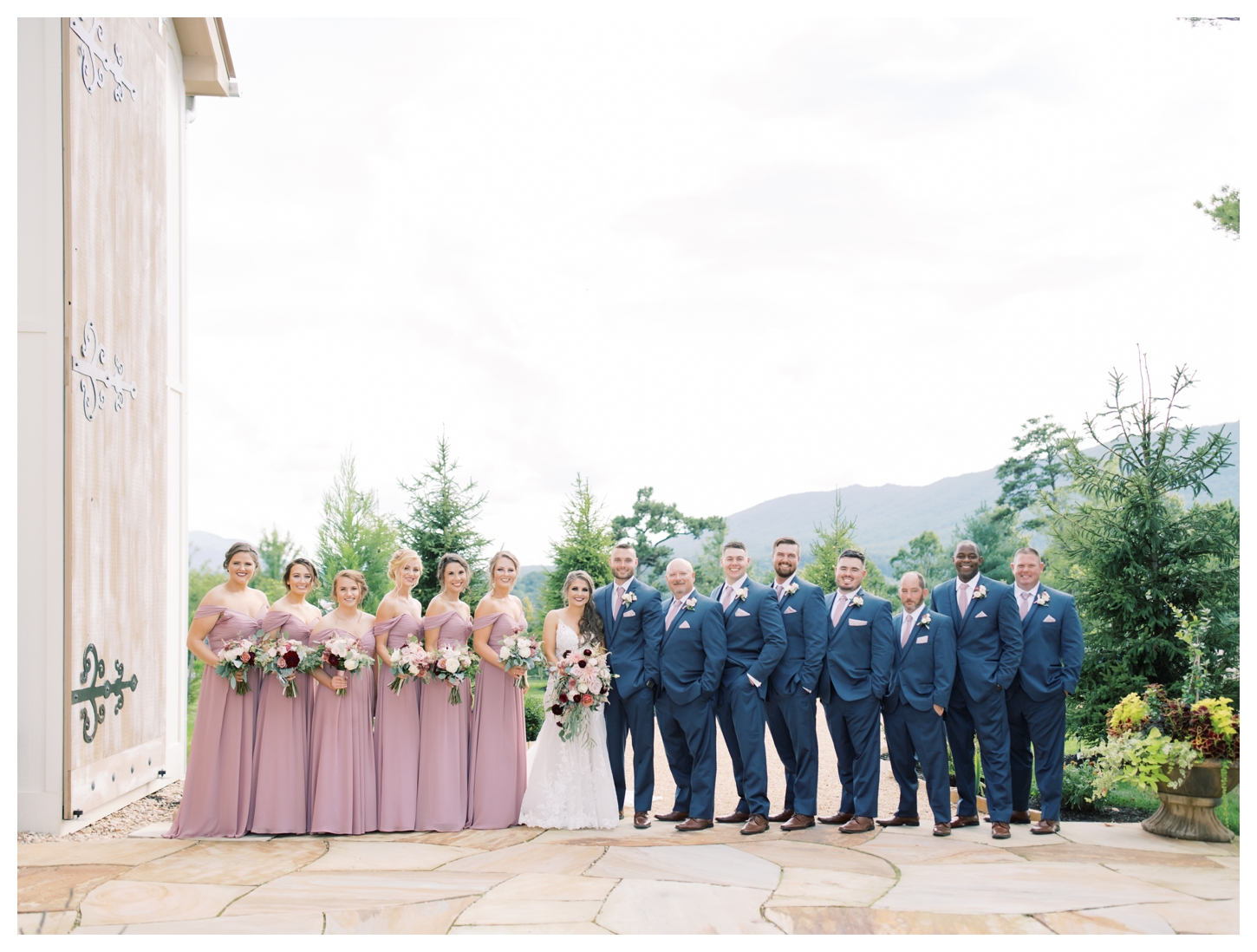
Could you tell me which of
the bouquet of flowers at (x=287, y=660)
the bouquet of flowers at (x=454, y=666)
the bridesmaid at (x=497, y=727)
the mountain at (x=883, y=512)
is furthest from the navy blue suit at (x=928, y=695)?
the mountain at (x=883, y=512)

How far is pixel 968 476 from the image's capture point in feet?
378

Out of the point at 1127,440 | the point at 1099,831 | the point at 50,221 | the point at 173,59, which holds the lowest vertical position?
the point at 1099,831

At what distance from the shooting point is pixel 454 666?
6957 millimetres

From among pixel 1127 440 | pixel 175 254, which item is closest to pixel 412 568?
pixel 175 254

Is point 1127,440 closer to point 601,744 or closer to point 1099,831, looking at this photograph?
point 1099,831

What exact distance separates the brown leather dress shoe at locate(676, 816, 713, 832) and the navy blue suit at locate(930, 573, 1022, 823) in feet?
6.24

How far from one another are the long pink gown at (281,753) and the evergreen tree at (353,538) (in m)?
8.18

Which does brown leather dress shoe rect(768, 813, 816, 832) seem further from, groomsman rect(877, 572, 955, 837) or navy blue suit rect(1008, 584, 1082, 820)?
navy blue suit rect(1008, 584, 1082, 820)

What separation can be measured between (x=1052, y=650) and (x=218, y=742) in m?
6.23

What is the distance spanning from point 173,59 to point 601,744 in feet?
27.5

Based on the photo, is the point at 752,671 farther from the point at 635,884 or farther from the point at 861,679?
the point at 635,884

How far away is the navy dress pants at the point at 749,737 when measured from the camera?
7.11m

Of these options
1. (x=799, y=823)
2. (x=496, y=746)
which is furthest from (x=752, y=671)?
(x=496, y=746)
